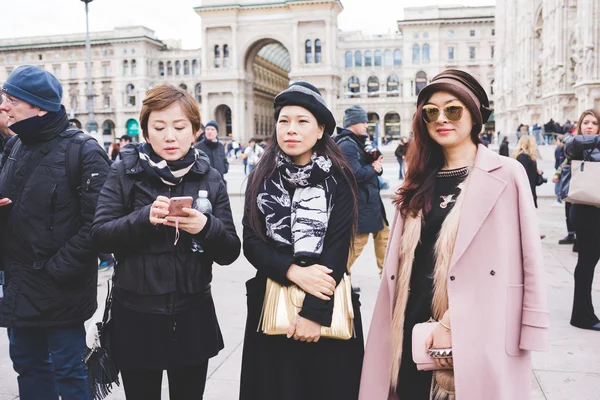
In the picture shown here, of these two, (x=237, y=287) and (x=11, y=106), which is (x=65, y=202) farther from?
(x=237, y=287)

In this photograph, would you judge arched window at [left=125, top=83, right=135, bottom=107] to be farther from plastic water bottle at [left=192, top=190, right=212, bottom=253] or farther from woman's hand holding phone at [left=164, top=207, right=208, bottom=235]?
woman's hand holding phone at [left=164, top=207, right=208, bottom=235]

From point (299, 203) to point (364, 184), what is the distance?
366 centimetres

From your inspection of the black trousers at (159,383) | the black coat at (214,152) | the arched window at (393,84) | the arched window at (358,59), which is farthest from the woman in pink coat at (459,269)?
the arched window at (358,59)

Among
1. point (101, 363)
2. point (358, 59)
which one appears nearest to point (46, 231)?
point (101, 363)

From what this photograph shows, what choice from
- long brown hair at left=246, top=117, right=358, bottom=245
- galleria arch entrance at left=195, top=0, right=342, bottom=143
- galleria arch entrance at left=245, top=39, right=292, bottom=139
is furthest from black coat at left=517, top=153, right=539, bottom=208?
galleria arch entrance at left=245, top=39, right=292, bottom=139

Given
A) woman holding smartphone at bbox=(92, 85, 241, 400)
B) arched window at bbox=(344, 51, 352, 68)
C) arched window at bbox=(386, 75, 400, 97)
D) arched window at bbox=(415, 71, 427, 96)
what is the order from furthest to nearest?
1. arched window at bbox=(344, 51, 352, 68)
2. arched window at bbox=(386, 75, 400, 97)
3. arched window at bbox=(415, 71, 427, 96)
4. woman holding smartphone at bbox=(92, 85, 241, 400)

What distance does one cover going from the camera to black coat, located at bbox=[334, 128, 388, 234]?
5.89m

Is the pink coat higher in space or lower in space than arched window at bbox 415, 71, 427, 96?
lower

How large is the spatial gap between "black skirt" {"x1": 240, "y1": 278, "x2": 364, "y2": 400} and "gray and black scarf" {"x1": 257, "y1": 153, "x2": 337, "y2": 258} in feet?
0.92

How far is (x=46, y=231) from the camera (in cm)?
296

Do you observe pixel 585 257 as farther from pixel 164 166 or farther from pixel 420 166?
pixel 164 166

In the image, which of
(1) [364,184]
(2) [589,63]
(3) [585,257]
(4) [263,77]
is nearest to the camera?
(3) [585,257]

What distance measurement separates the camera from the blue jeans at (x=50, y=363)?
2.98 metres

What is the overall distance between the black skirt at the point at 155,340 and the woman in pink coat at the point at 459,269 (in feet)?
2.71
